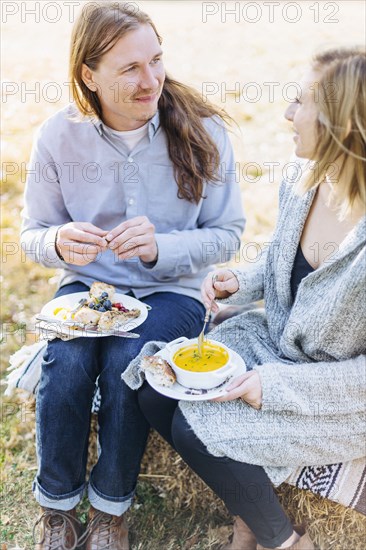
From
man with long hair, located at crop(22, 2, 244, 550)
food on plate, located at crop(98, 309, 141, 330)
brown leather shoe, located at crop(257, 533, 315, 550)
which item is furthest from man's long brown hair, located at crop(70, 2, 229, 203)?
brown leather shoe, located at crop(257, 533, 315, 550)

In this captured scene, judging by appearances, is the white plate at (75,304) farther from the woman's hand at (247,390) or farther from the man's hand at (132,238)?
the woman's hand at (247,390)

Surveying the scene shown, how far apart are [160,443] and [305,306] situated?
2.61ft

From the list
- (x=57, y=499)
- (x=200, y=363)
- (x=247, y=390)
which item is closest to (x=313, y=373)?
(x=247, y=390)

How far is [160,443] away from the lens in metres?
2.41

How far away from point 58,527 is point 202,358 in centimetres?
71

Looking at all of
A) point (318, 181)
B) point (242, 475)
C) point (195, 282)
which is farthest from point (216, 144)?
point (242, 475)

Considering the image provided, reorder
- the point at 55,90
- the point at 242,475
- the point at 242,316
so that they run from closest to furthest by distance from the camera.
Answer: the point at 242,475, the point at 242,316, the point at 55,90

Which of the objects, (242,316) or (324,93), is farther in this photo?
(242,316)

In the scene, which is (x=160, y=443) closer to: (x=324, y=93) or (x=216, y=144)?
(x=216, y=144)

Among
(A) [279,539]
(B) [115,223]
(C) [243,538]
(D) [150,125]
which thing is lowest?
(C) [243,538]

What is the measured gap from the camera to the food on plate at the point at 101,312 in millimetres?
2096

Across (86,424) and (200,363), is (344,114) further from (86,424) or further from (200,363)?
(86,424)

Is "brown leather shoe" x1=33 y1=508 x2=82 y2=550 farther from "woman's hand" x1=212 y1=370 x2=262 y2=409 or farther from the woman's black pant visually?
"woman's hand" x1=212 y1=370 x2=262 y2=409

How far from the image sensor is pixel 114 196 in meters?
2.42
